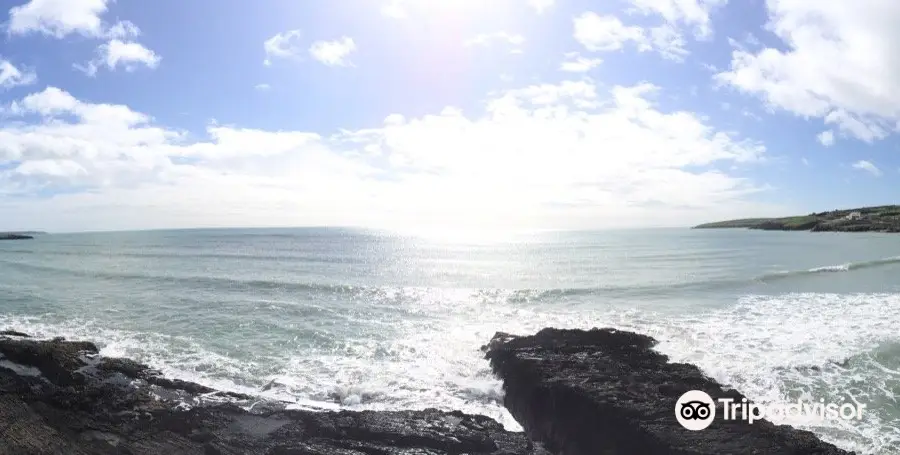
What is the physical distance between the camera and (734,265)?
55.9m

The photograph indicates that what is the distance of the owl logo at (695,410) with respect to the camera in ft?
37.4

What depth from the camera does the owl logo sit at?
11406 mm

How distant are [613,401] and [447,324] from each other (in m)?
15.4

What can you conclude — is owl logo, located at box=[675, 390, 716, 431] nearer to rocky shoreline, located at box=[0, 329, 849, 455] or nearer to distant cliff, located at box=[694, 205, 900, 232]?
rocky shoreline, located at box=[0, 329, 849, 455]

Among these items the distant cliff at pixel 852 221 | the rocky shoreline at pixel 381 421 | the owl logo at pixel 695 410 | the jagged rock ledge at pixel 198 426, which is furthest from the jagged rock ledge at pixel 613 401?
the distant cliff at pixel 852 221

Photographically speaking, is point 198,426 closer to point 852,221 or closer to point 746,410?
point 746,410

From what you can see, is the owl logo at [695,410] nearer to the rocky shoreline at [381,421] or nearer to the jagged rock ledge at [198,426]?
the rocky shoreline at [381,421]

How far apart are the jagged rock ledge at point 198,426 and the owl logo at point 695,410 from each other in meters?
3.74

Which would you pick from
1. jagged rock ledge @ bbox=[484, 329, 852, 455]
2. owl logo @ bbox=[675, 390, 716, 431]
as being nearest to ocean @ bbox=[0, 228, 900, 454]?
jagged rock ledge @ bbox=[484, 329, 852, 455]

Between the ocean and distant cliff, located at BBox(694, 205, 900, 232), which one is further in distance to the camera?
distant cliff, located at BBox(694, 205, 900, 232)

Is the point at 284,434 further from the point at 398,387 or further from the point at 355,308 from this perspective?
the point at 355,308

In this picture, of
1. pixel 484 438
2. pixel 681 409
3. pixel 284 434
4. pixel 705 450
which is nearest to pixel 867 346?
pixel 681 409

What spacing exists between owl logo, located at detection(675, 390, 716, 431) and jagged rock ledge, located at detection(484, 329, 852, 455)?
17 cm

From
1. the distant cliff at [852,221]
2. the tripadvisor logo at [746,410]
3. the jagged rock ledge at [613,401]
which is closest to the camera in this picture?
the jagged rock ledge at [613,401]
